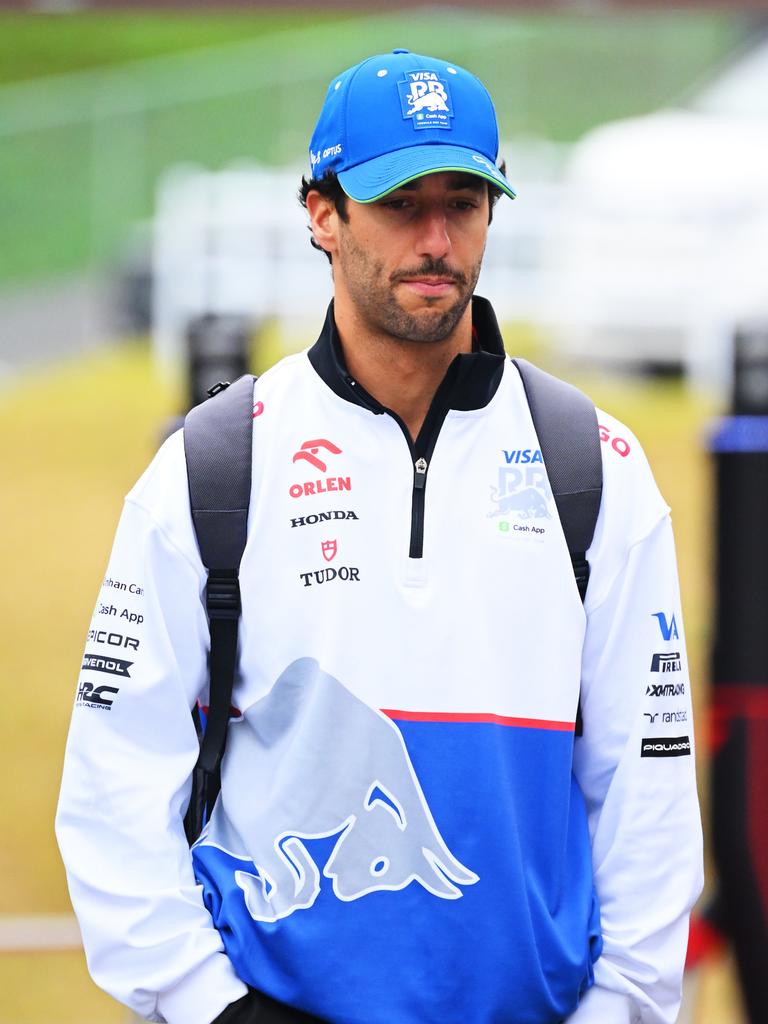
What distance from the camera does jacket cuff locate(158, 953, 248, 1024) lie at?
245cm

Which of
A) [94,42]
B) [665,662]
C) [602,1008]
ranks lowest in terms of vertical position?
[602,1008]

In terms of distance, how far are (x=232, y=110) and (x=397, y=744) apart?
21252 mm

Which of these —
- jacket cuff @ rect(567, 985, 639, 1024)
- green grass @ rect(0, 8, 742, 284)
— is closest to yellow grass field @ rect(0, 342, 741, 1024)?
jacket cuff @ rect(567, 985, 639, 1024)

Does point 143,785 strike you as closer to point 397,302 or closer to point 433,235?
point 397,302

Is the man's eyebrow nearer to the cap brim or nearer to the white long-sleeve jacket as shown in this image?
the cap brim

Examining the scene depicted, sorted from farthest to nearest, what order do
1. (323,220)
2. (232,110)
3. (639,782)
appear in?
(232,110) < (323,220) < (639,782)

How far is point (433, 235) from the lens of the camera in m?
2.51

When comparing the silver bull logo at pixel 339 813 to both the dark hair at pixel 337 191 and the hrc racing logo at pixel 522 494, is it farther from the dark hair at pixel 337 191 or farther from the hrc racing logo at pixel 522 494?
the dark hair at pixel 337 191

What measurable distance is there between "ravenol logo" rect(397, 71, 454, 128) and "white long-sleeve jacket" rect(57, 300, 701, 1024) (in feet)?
1.19

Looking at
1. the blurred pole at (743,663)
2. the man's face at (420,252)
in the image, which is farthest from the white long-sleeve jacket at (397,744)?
the blurred pole at (743,663)

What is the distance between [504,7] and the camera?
448cm

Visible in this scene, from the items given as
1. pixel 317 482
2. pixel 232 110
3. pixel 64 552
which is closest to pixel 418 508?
pixel 317 482

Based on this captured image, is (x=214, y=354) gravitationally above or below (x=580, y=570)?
above

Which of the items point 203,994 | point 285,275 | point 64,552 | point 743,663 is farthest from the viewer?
point 285,275
